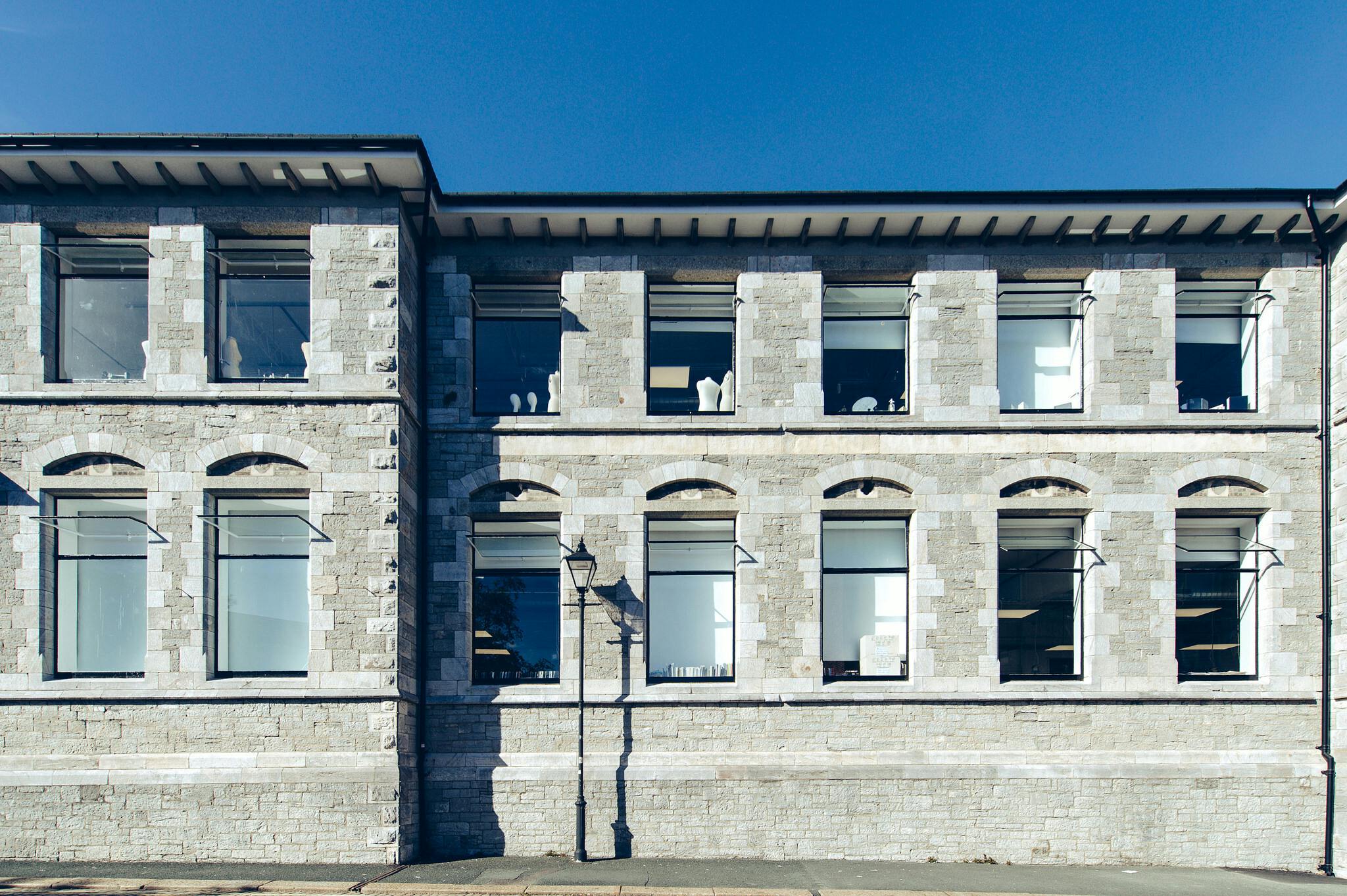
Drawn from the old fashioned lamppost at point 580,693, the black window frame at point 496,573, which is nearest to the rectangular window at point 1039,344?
the old fashioned lamppost at point 580,693

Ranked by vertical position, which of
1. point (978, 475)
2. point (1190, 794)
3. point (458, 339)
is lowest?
Answer: point (1190, 794)

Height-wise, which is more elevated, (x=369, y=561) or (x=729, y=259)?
(x=729, y=259)

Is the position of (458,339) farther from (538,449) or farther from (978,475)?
(978,475)

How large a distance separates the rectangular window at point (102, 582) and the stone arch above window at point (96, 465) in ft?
1.34

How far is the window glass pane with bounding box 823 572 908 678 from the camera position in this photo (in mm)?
13852

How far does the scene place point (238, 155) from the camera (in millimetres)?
12469

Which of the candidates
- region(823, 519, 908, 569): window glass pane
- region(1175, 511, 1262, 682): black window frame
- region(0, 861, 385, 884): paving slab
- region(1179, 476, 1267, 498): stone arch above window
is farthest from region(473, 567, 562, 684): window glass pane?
region(1179, 476, 1267, 498): stone arch above window

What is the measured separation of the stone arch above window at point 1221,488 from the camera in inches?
548

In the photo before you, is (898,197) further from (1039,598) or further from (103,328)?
(103,328)

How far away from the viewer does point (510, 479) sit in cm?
1382

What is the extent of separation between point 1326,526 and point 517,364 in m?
12.1

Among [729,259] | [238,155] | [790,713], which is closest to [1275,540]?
[790,713]

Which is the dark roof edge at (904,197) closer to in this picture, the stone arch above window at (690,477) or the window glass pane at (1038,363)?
the window glass pane at (1038,363)

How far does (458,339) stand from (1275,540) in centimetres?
1235
